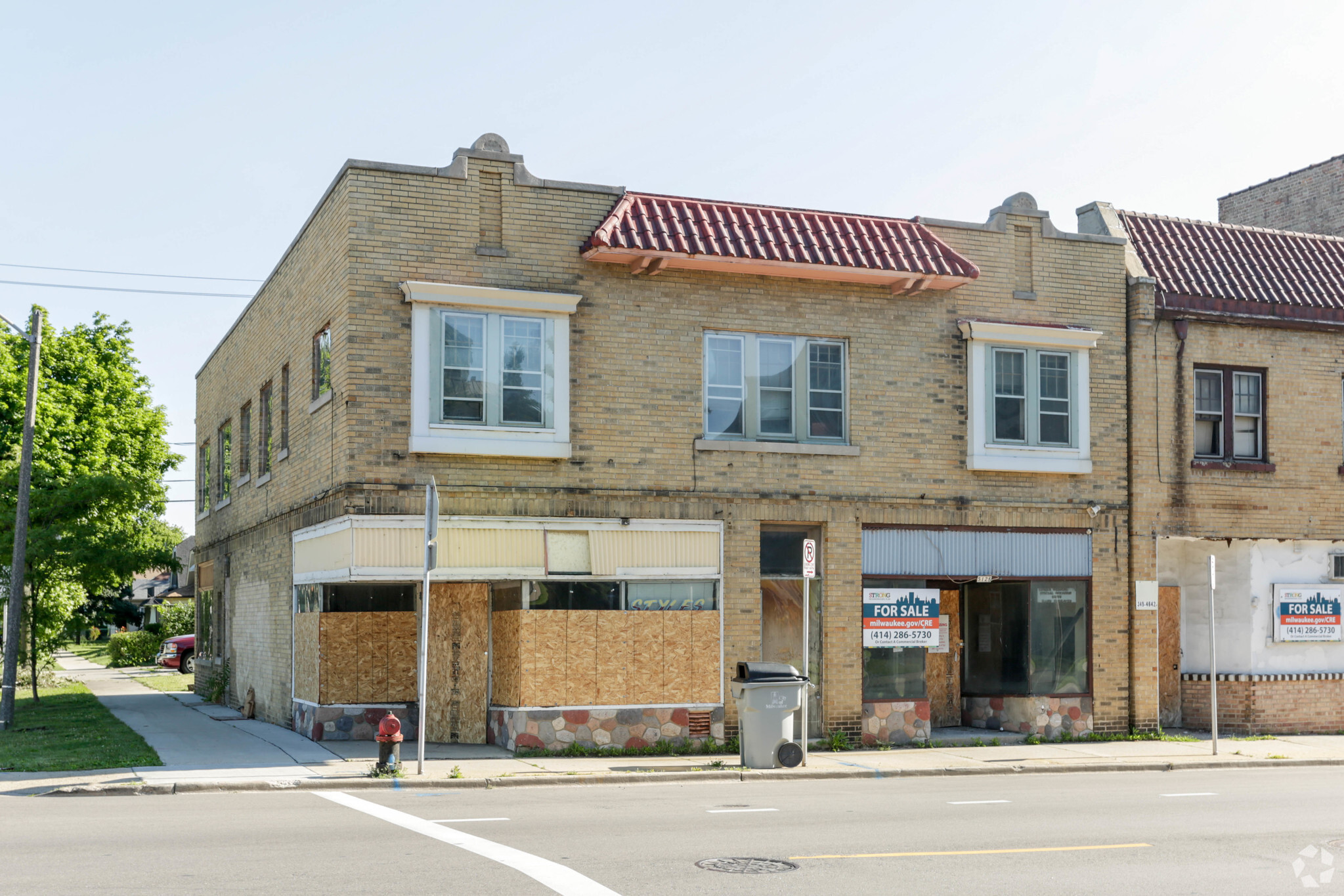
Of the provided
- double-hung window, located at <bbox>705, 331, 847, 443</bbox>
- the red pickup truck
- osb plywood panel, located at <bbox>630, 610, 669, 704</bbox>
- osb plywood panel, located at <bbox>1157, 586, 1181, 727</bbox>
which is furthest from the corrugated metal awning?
the red pickup truck

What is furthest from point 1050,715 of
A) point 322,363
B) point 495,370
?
point 322,363

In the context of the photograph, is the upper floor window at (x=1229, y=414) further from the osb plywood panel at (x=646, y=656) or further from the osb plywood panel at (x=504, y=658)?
the osb plywood panel at (x=504, y=658)

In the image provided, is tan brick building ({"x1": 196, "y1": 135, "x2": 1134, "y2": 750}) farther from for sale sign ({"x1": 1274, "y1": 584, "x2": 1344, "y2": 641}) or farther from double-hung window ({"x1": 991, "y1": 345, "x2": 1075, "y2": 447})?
for sale sign ({"x1": 1274, "y1": 584, "x2": 1344, "y2": 641})

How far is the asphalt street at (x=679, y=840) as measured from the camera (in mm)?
8734

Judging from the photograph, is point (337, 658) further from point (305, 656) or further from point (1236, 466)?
point (1236, 466)

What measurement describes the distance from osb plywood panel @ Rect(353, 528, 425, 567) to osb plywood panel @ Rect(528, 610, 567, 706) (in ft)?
5.33

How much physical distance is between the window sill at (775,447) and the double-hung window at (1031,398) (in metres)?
2.39

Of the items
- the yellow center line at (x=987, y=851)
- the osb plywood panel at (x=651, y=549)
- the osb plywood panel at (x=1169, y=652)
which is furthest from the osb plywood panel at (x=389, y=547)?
the osb plywood panel at (x=1169, y=652)

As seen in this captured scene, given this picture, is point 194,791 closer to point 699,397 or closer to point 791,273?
point 699,397

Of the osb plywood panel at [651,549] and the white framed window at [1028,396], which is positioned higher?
the white framed window at [1028,396]

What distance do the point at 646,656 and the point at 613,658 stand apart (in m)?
0.45

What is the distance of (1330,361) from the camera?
21094 mm

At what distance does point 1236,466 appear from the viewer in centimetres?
2044

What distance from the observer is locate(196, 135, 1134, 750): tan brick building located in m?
16.8
